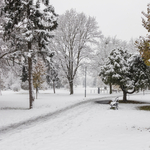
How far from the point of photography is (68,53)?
36.8 meters

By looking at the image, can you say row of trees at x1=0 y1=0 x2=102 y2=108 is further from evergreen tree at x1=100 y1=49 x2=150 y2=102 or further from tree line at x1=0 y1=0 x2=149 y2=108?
evergreen tree at x1=100 y1=49 x2=150 y2=102

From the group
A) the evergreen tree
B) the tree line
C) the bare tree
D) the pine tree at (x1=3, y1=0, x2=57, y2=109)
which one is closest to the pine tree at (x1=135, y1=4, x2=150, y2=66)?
the tree line

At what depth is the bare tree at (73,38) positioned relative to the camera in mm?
33969

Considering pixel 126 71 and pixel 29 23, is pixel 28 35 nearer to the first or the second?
pixel 29 23

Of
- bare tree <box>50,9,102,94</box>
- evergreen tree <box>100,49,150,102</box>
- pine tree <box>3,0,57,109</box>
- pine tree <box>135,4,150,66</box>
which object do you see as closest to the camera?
pine tree <box>135,4,150,66</box>

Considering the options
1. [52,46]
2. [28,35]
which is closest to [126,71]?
[28,35]

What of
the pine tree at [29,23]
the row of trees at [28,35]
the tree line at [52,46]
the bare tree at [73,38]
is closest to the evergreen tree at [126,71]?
the tree line at [52,46]

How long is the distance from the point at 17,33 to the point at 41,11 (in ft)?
10.3

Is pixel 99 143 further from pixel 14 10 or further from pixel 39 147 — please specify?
pixel 14 10

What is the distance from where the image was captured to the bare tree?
33969 millimetres

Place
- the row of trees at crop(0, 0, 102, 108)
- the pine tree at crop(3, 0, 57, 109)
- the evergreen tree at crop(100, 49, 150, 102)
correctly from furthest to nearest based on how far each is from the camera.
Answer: the evergreen tree at crop(100, 49, 150, 102) → the row of trees at crop(0, 0, 102, 108) → the pine tree at crop(3, 0, 57, 109)

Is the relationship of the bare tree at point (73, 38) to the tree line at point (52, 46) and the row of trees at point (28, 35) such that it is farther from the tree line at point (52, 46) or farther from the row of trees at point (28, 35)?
the row of trees at point (28, 35)

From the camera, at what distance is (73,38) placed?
34.8m

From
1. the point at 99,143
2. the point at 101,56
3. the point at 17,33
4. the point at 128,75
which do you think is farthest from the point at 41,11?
the point at 101,56
